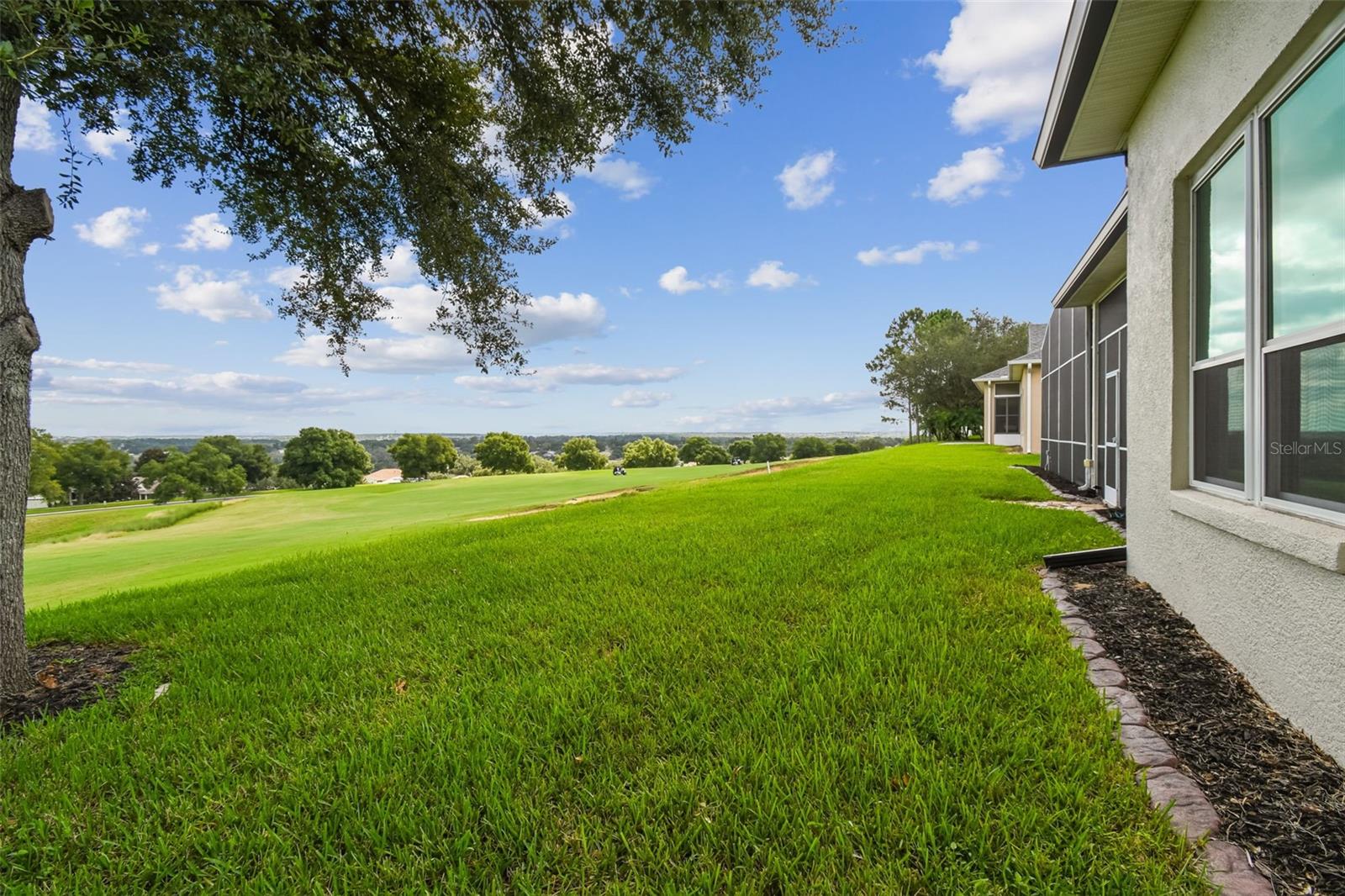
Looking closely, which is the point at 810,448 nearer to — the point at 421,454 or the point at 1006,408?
the point at 1006,408

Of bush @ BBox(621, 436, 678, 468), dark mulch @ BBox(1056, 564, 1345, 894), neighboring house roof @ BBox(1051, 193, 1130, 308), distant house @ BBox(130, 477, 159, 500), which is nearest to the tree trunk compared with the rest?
dark mulch @ BBox(1056, 564, 1345, 894)

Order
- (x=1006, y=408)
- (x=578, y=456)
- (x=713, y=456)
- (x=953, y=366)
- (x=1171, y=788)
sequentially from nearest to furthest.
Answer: (x=1171, y=788)
(x=1006, y=408)
(x=953, y=366)
(x=578, y=456)
(x=713, y=456)

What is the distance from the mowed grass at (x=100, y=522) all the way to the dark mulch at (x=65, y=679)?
14.8 metres

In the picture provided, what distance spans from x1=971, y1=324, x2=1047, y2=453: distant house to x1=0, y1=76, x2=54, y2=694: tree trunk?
22.0 metres

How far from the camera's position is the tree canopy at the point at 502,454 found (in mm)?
42719

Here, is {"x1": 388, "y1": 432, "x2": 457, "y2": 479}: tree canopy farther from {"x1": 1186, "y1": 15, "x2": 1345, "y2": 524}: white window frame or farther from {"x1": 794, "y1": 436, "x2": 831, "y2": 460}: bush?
{"x1": 1186, "y1": 15, "x2": 1345, "y2": 524}: white window frame

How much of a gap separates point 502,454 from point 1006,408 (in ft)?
113

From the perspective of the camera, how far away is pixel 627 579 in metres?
4.56

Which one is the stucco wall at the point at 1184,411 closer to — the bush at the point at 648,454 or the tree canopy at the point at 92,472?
the tree canopy at the point at 92,472

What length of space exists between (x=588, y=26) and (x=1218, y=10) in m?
4.58

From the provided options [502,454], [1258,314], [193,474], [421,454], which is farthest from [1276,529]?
[502,454]

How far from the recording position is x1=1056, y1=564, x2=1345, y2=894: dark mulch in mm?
1582

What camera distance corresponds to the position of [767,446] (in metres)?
48.5

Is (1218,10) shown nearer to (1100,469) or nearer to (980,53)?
(980,53)
